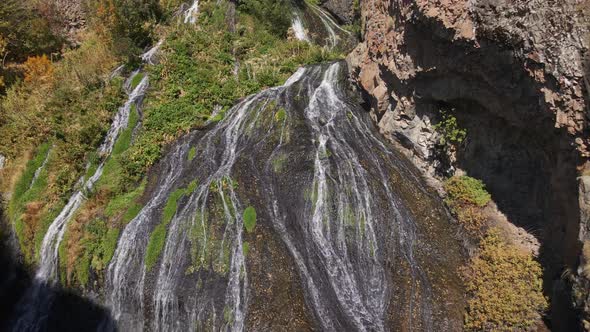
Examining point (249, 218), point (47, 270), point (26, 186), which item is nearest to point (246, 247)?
point (249, 218)

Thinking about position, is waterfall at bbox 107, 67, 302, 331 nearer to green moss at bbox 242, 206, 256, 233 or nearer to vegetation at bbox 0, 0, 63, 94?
green moss at bbox 242, 206, 256, 233

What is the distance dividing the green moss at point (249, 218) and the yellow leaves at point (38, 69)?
15.6 m

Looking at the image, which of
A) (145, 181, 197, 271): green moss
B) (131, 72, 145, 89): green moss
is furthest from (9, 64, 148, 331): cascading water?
(131, 72, 145, 89): green moss

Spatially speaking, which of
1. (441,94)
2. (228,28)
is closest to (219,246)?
(441,94)

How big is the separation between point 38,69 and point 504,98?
72.6 ft

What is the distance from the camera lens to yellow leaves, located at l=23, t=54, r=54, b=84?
19.3 m

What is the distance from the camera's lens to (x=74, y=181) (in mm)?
14109

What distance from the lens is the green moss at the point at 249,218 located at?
10.1m

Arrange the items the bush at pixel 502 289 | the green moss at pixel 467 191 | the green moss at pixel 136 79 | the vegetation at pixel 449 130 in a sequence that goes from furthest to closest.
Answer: the green moss at pixel 136 79, the vegetation at pixel 449 130, the green moss at pixel 467 191, the bush at pixel 502 289

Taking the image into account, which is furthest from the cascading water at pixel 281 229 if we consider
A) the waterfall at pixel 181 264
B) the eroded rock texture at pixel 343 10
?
the eroded rock texture at pixel 343 10

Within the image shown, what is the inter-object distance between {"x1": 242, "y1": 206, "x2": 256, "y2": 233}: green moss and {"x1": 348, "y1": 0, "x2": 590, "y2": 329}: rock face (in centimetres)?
545

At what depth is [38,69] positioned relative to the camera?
1975cm

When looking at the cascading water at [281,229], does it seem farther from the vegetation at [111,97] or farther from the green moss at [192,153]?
the vegetation at [111,97]

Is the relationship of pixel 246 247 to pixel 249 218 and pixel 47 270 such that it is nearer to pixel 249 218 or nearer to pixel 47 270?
pixel 249 218
